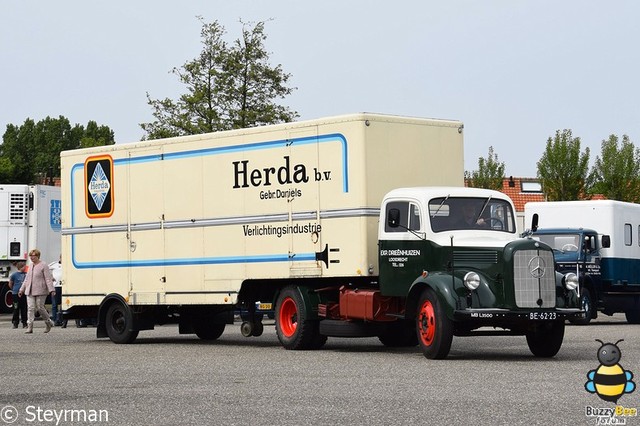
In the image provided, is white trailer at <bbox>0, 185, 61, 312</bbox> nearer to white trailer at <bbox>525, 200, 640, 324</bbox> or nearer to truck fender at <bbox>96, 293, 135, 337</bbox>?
white trailer at <bbox>525, 200, 640, 324</bbox>

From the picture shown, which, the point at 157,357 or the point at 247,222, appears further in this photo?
the point at 247,222

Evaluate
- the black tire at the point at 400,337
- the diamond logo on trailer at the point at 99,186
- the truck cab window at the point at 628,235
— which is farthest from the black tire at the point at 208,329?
the truck cab window at the point at 628,235

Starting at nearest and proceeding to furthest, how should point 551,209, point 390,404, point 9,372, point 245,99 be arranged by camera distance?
point 390,404 < point 9,372 < point 551,209 < point 245,99

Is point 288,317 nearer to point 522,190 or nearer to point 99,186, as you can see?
point 99,186

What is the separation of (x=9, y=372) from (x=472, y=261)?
6.48m

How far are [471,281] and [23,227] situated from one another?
23.6 m

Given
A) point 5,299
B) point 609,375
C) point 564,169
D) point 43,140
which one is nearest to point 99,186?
point 609,375

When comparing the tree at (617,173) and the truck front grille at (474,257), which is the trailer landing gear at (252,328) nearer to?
the truck front grille at (474,257)

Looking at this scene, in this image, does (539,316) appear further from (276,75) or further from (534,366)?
(276,75)

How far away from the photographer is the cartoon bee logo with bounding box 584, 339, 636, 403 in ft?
36.5

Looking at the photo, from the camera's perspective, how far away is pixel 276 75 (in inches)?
1700

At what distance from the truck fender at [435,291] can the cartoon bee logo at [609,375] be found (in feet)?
18.2

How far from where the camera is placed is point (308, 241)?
2103 centimetres

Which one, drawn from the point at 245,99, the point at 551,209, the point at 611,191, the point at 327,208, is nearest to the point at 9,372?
the point at 327,208
